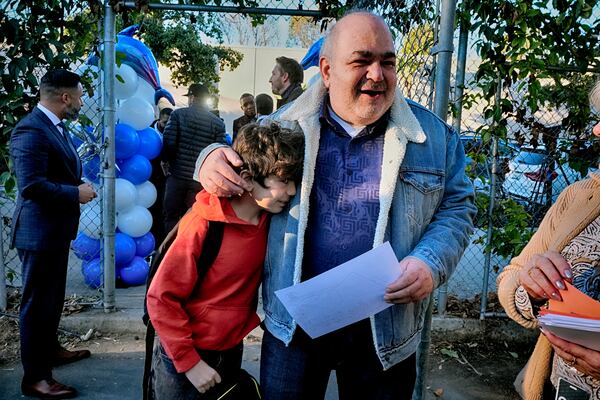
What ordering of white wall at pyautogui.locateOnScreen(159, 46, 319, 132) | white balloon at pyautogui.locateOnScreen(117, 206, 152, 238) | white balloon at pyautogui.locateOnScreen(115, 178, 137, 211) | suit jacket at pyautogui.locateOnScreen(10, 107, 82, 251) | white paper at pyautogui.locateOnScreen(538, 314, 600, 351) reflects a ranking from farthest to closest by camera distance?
white wall at pyautogui.locateOnScreen(159, 46, 319, 132) < white balloon at pyautogui.locateOnScreen(117, 206, 152, 238) < white balloon at pyautogui.locateOnScreen(115, 178, 137, 211) < suit jacket at pyautogui.locateOnScreen(10, 107, 82, 251) < white paper at pyautogui.locateOnScreen(538, 314, 600, 351)

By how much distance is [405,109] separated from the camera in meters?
1.73

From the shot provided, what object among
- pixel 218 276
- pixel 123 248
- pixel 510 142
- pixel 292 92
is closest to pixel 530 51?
pixel 510 142

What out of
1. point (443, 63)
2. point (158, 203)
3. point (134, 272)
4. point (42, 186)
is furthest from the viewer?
point (158, 203)

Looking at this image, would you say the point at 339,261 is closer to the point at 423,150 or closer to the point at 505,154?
the point at 423,150

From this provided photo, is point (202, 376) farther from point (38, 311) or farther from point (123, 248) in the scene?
point (123, 248)

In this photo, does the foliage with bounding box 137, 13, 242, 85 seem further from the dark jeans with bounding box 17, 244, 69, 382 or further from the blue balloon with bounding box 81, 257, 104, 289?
the dark jeans with bounding box 17, 244, 69, 382

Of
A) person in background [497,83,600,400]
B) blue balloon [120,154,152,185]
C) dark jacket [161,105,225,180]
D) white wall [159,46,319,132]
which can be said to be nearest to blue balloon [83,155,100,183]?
blue balloon [120,154,152,185]

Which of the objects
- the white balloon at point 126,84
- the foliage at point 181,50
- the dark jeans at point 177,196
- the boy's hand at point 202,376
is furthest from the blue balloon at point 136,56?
the foliage at point 181,50

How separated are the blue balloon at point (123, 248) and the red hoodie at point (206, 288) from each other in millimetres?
3162

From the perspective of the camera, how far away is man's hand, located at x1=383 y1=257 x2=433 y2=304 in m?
1.48

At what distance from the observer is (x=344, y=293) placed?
1.50 m

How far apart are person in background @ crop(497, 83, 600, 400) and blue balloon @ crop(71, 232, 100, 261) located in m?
3.87

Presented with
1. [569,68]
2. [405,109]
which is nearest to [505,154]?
[569,68]

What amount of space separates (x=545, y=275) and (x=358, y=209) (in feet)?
1.99
